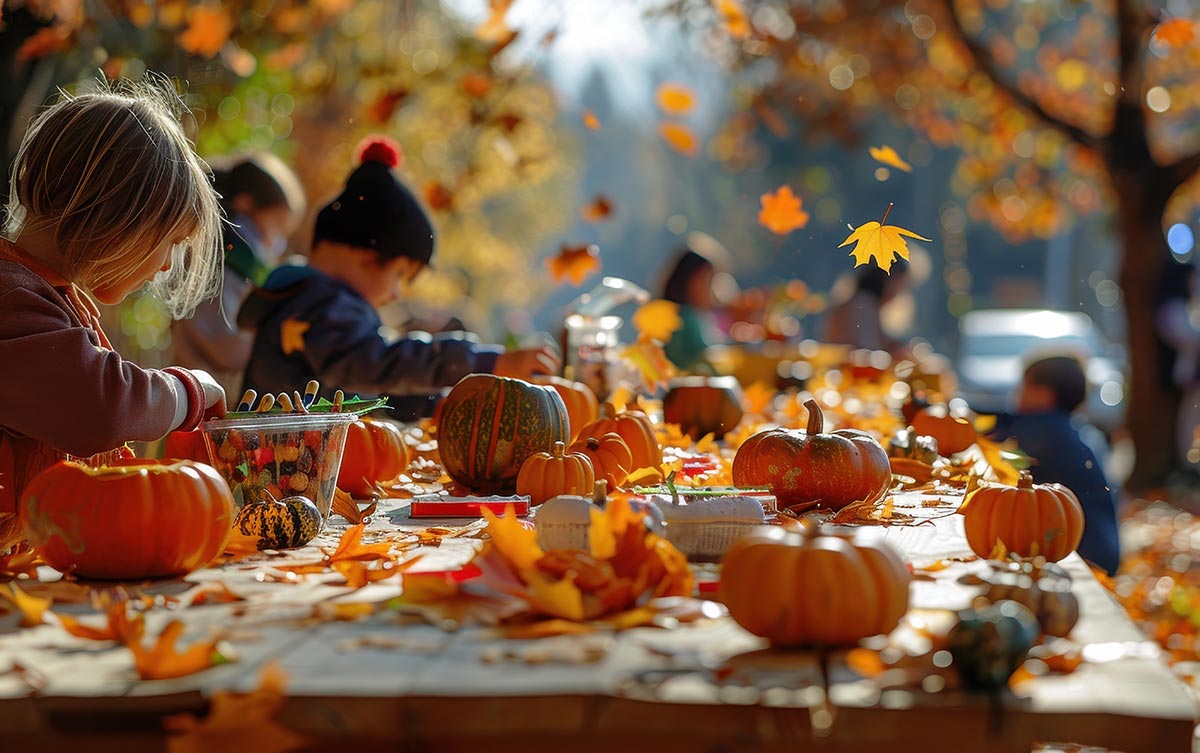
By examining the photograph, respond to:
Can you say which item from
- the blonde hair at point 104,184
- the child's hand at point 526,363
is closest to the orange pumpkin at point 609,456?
the child's hand at point 526,363

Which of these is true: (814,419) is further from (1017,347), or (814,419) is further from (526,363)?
(1017,347)

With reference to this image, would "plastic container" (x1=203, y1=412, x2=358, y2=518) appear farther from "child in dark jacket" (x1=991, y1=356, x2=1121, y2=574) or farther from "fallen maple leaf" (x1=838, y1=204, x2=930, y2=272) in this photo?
"child in dark jacket" (x1=991, y1=356, x2=1121, y2=574)

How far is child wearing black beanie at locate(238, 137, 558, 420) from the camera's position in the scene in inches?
173

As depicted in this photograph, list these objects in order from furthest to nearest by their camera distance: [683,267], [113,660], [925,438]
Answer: [683,267] → [925,438] → [113,660]

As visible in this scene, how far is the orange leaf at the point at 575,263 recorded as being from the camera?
5.02 m

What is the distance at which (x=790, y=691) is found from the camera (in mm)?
1518

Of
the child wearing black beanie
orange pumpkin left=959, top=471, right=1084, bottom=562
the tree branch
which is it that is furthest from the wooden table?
the tree branch

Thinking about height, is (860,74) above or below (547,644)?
above

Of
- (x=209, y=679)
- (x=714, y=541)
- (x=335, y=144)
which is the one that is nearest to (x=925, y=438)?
(x=714, y=541)

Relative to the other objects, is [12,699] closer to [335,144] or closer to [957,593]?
[957,593]

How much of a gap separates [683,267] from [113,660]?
24.7 feet

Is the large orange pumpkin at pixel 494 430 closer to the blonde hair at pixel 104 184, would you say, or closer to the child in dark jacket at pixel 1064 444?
the blonde hair at pixel 104 184

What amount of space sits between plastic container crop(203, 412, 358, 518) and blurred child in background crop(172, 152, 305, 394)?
315 cm

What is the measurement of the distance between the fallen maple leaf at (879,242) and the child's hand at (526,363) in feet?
4.38
